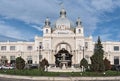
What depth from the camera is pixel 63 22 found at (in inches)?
4801

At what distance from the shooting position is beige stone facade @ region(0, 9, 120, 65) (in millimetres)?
114875

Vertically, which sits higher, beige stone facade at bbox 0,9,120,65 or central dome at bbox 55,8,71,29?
central dome at bbox 55,8,71,29

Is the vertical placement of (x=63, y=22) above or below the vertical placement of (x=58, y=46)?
above

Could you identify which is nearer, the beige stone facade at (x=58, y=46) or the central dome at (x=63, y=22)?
the beige stone facade at (x=58, y=46)

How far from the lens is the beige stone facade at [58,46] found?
11488 centimetres

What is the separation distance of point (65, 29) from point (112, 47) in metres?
22.6

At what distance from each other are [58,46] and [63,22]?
1151 centimetres

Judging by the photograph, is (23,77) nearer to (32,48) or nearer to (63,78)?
(63,78)

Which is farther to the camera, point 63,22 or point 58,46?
point 63,22

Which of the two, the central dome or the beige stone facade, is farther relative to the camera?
the central dome

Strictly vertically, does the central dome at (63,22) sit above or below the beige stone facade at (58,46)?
above

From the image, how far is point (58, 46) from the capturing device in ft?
386

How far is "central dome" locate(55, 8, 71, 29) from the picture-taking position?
119 m

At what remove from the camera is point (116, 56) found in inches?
4788
